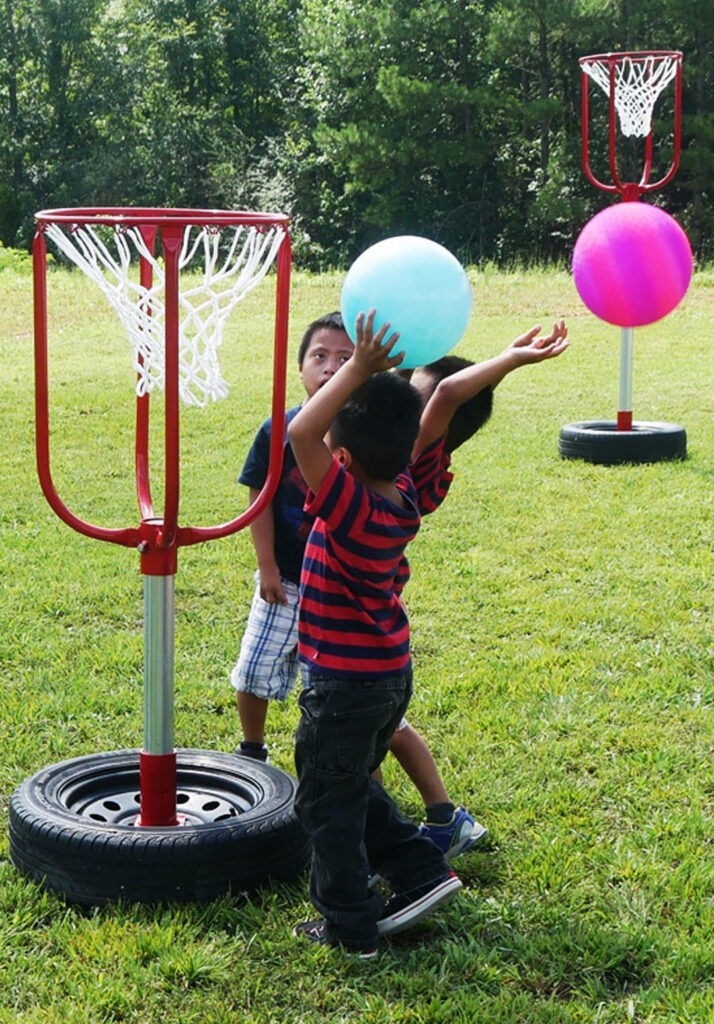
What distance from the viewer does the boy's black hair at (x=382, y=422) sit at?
2826 millimetres

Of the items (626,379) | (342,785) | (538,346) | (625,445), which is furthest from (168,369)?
(626,379)

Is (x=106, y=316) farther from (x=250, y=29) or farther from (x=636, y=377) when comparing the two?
(x=250, y=29)

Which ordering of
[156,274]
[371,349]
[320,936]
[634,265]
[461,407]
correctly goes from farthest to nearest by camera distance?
1. [634,265]
2. [461,407]
3. [156,274]
4. [320,936]
5. [371,349]

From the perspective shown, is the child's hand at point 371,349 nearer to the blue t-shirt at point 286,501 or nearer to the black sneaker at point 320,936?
the blue t-shirt at point 286,501

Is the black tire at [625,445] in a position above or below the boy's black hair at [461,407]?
below

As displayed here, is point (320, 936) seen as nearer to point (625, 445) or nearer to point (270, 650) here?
point (270, 650)

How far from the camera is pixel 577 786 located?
12.4ft

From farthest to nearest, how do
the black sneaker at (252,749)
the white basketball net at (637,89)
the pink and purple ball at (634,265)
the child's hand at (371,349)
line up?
the white basketball net at (637,89), the pink and purple ball at (634,265), the black sneaker at (252,749), the child's hand at (371,349)

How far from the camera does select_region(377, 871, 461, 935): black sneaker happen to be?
2.93 metres

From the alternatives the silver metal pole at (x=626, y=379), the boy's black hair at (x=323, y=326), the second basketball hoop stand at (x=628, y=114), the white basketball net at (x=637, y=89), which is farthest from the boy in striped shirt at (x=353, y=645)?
the white basketball net at (x=637, y=89)

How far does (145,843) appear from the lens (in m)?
2.96

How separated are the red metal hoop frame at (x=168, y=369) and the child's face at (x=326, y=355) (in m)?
0.18

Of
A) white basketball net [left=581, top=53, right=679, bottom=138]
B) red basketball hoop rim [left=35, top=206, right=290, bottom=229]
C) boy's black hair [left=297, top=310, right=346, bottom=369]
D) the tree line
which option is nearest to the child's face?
boy's black hair [left=297, top=310, right=346, bottom=369]

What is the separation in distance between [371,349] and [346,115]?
33103 millimetres
